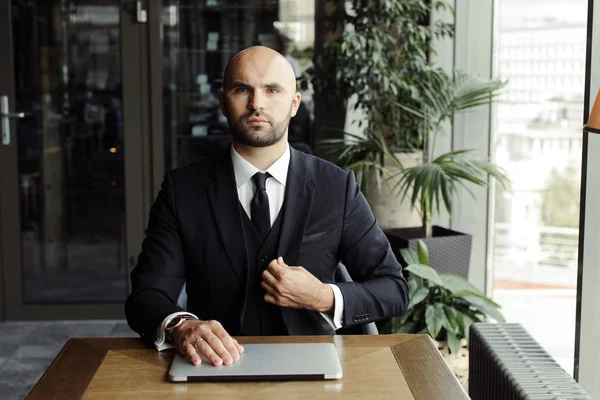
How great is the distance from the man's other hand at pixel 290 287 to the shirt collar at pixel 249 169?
305 mm

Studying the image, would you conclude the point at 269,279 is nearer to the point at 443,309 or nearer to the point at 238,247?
the point at 238,247

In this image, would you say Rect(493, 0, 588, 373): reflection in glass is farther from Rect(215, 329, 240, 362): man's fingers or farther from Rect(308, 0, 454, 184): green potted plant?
Rect(215, 329, 240, 362): man's fingers

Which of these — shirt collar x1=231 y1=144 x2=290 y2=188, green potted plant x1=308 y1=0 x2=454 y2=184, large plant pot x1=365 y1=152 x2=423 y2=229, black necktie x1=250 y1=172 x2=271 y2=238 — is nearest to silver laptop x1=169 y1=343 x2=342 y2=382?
black necktie x1=250 y1=172 x2=271 y2=238

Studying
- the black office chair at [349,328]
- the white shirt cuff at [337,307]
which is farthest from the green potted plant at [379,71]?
the white shirt cuff at [337,307]

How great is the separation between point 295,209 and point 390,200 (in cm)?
209

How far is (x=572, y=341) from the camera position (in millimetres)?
2891

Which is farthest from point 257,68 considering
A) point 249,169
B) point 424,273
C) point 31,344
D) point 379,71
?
point 31,344

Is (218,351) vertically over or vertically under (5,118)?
under

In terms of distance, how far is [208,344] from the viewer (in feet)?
5.33

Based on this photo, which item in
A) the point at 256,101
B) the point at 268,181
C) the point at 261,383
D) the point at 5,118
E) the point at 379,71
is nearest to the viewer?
the point at 261,383

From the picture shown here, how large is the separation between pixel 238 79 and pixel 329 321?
2.07 feet

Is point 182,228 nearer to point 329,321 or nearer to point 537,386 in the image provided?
point 329,321

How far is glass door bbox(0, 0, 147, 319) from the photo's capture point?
4.92 metres

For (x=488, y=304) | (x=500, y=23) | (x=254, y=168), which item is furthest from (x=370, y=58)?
(x=254, y=168)
